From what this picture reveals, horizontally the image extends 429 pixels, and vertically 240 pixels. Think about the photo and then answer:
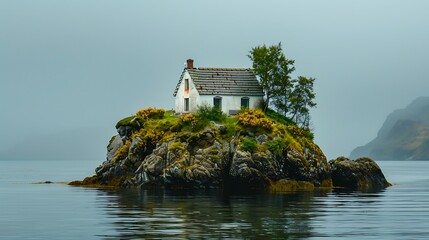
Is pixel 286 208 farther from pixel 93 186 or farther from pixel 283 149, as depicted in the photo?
pixel 93 186

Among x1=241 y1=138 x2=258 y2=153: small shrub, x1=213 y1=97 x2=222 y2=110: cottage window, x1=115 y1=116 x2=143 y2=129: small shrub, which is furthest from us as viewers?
x1=213 y1=97 x2=222 y2=110: cottage window

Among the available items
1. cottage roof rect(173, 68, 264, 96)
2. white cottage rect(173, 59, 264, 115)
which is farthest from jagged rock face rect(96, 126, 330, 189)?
cottage roof rect(173, 68, 264, 96)

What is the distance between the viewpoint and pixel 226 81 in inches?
4198

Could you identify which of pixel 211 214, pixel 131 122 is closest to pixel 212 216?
pixel 211 214

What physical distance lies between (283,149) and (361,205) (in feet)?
80.5

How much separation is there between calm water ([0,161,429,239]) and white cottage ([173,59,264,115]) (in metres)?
21.9

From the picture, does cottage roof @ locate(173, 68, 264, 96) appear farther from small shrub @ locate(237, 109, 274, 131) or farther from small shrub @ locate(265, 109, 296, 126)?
small shrub @ locate(237, 109, 274, 131)

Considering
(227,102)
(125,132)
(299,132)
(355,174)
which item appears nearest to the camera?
(299,132)

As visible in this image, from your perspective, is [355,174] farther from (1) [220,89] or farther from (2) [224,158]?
(1) [220,89]

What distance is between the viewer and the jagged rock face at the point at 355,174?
328 feet

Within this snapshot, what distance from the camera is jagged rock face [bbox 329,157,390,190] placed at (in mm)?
100000

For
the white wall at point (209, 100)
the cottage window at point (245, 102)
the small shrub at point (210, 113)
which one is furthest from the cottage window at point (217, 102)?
the small shrub at point (210, 113)

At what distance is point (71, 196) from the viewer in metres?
82.6

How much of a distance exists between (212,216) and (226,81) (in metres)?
50.6
